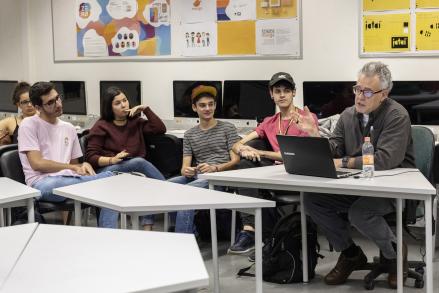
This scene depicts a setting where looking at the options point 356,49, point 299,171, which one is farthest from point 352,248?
point 356,49

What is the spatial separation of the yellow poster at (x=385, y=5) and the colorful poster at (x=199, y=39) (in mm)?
1394

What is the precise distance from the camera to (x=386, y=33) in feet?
16.7

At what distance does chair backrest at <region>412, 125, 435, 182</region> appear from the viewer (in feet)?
13.2

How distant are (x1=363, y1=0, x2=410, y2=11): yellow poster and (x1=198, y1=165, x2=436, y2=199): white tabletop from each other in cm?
175

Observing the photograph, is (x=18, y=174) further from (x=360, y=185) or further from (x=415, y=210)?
(x=415, y=210)

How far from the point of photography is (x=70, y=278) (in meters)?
2.01

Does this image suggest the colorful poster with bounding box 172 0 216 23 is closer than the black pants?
No

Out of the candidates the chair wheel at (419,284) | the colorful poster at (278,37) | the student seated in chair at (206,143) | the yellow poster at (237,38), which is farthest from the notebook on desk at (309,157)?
the yellow poster at (237,38)

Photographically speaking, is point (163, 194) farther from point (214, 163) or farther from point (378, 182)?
point (214, 163)

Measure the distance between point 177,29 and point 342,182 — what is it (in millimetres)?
3146

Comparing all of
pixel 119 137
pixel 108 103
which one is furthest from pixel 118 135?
pixel 108 103

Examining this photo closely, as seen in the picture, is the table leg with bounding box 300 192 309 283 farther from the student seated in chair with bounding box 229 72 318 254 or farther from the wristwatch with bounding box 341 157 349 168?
the student seated in chair with bounding box 229 72 318 254

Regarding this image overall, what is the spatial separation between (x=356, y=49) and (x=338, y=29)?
22cm

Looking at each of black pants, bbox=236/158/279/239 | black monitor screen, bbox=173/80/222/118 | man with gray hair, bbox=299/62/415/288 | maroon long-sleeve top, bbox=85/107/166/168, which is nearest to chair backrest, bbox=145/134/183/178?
maroon long-sleeve top, bbox=85/107/166/168
